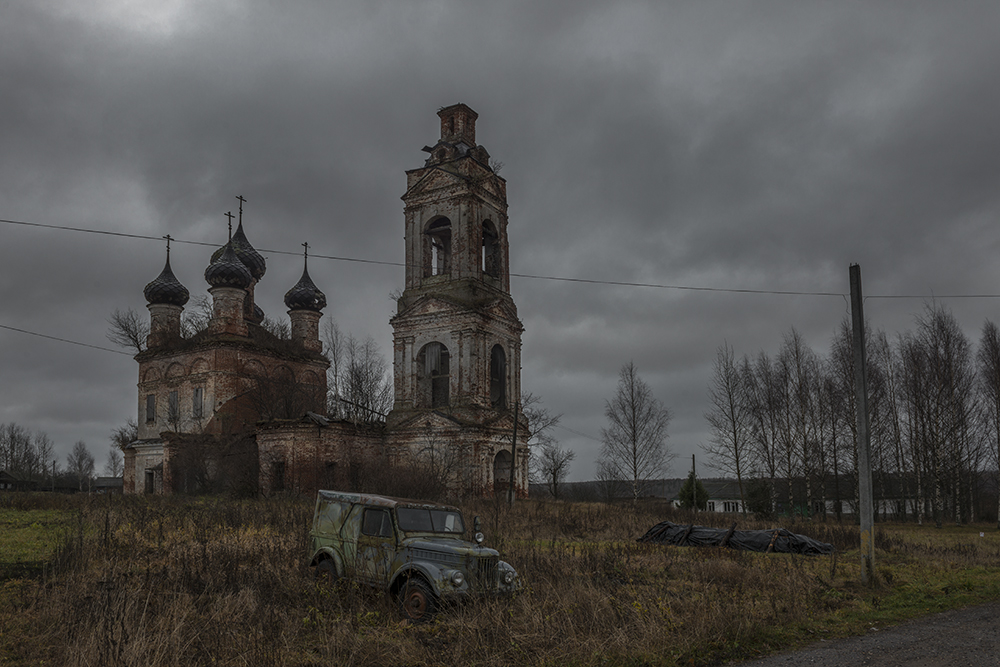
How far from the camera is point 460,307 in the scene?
3259 centimetres

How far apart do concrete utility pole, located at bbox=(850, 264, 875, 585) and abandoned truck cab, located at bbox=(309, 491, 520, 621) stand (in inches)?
262

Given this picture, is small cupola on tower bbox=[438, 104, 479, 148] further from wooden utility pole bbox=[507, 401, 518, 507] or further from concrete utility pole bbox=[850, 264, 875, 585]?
concrete utility pole bbox=[850, 264, 875, 585]

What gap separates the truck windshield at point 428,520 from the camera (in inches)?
396

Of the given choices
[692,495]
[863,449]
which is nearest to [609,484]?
[692,495]

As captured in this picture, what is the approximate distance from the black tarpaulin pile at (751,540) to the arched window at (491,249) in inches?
740

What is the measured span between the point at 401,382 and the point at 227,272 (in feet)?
35.6

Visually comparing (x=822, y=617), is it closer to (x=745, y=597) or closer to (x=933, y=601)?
(x=745, y=597)

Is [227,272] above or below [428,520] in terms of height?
above

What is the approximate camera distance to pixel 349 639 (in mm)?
7523

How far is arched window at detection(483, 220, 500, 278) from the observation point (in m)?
35.8

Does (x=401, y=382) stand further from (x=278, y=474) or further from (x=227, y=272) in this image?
(x=227, y=272)

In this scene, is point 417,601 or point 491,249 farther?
point 491,249

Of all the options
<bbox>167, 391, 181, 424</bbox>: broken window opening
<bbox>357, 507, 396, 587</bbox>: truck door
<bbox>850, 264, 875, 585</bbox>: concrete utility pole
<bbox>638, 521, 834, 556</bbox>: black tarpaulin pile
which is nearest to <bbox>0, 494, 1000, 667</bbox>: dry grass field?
<bbox>357, 507, 396, 587</bbox>: truck door

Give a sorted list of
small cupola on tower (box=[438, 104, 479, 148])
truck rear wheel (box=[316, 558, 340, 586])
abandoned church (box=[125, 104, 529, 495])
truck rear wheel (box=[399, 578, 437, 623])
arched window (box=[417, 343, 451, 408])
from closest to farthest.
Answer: truck rear wheel (box=[399, 578, 437, 623]) → truck rear wheel (box=[316, 558, 340, 586]) → abandoned church (box=[125, 104, 529, 495]) → arched window (box=[417, 343, 451, 408]) → small cupola on tower (box=[438, 104, 479, 148])
